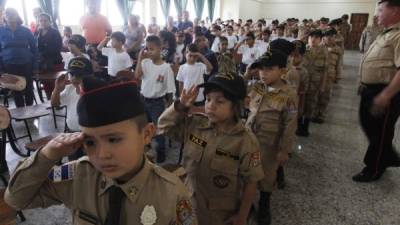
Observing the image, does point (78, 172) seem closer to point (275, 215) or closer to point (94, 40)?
point (275, 215)

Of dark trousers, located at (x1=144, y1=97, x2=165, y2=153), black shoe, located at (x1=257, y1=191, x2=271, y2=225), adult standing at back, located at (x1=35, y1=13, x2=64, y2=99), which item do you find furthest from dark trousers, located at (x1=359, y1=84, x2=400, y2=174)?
adult standing at back, located at (x1=35, y1=13, x2=64, y2=99)

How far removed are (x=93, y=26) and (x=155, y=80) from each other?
114 inches

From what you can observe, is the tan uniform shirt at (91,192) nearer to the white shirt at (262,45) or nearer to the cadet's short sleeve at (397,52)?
the cadet's short sleeve at (397,52)

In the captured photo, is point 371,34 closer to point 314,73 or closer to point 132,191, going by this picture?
point 314,73

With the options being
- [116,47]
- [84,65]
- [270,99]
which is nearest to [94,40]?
[116,47]

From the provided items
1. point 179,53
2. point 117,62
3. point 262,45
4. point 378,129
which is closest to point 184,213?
point 378,129

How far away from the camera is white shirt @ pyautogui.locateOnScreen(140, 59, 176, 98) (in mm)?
3092

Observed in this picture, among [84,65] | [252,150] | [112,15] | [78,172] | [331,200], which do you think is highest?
[112,15]

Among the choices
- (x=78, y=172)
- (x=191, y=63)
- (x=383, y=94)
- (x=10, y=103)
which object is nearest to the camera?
(x=78, y=172)

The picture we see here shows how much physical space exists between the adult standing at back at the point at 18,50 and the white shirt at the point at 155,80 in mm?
2482

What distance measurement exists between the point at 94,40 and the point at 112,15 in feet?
18.3

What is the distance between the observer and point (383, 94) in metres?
2.26

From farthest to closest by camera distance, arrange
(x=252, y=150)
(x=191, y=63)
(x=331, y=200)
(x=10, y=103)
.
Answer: (x=10, y=103) → (x=191, y=63) → (x=331, y=200) → (x=252, y=150)

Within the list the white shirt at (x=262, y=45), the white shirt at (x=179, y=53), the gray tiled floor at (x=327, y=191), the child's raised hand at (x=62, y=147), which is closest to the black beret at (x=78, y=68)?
the gray tiled floor at (x=327, y=191)
